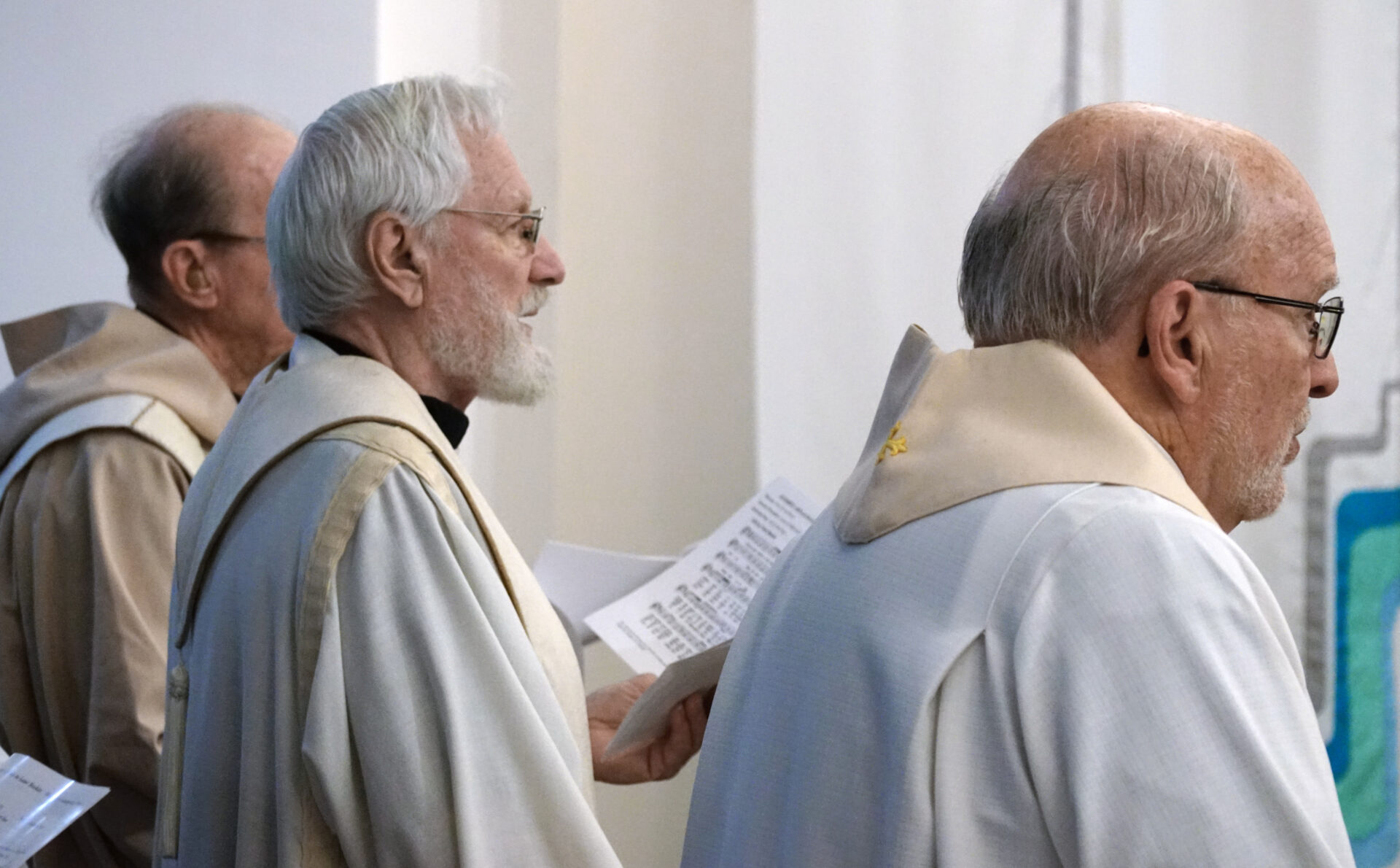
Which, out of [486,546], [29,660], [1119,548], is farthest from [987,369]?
[29,660]

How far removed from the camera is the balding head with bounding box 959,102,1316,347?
120 cm

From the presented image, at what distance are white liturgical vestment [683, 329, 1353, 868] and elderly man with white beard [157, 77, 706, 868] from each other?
27 cm

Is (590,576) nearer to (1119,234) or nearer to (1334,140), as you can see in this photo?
(1119,234)

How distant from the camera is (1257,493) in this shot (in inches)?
51.4

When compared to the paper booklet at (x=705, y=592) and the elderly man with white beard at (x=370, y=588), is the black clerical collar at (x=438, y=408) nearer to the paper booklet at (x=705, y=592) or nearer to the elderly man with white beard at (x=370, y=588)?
the elderly man with white beard at (x=370, y=588)

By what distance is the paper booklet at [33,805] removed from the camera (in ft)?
4.60

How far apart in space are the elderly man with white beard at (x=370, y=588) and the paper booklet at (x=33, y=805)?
0.36ft

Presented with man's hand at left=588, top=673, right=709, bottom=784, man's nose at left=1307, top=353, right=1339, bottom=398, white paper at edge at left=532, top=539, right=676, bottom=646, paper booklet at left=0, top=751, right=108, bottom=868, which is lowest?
man's hand at left=588, top=673, right=709, bottom=784

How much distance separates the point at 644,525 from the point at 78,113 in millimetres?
1544

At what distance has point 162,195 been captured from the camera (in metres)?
2.35

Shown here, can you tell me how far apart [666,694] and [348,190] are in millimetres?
711

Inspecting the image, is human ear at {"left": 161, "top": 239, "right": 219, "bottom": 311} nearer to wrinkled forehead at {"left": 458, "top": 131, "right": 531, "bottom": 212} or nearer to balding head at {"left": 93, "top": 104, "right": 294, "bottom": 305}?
balding head at {"left": 93, "top": 104, "right": 294, "bottom": 305}

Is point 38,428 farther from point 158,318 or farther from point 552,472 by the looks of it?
point 552,472

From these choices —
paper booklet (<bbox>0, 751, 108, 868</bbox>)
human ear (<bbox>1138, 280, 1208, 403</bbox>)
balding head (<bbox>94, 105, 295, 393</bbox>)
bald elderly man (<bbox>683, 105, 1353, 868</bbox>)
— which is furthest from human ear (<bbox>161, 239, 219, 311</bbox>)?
human ear (<bbox>1138, 280, 1208, 403</bbox>)
